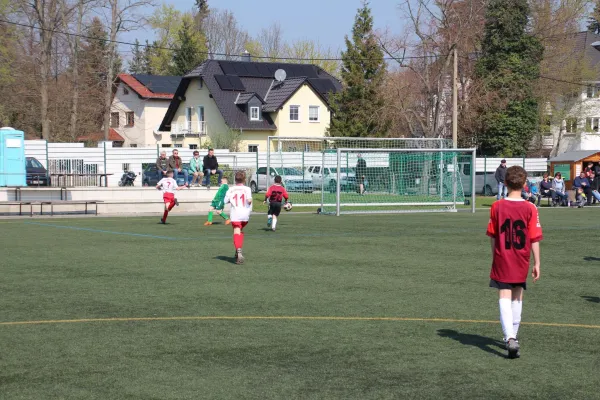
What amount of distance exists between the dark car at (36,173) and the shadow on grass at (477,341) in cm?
2967

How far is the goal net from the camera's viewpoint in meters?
31.7

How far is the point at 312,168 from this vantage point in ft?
114

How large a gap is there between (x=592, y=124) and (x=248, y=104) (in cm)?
2851

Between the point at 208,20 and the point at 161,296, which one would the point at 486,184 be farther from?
the point at 208,20

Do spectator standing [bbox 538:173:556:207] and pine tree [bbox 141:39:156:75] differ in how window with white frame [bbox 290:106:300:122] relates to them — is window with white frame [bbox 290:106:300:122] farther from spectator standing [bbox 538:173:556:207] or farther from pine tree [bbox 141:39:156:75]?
pine tree [bbox 141:39:156:75]

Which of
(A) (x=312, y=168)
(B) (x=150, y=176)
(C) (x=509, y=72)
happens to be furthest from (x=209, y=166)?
(C) (x=509, y=72)

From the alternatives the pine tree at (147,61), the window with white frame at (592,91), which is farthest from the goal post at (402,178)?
the pine tree at (147,61)

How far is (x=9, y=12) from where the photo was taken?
50.8m

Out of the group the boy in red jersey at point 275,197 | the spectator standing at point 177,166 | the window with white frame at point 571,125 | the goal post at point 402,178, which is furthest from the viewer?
→ the window with white frame at point 571,125

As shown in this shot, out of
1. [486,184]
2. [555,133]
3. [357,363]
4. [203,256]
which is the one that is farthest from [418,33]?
[357,363]

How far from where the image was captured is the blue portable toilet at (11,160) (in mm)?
32031

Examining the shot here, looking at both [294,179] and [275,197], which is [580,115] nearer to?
[294,179]

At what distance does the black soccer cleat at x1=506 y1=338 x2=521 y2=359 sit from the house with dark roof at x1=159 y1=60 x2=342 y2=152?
55621mm

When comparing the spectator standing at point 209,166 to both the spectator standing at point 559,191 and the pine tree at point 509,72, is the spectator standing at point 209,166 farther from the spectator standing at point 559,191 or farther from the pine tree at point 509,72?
the pine tree at point 509,72
